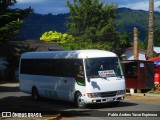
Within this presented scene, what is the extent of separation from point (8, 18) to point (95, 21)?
48956 millimetres

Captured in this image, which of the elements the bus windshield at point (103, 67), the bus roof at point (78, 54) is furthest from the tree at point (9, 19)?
the bus windshield at point (103, 67)

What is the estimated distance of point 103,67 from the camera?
818 inches

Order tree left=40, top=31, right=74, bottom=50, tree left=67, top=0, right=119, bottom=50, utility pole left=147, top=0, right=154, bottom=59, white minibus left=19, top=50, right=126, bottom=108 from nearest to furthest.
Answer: white minibus left=19, top=50, right=126, bottom=108, utility pole left=147, top=0, right=154, bottom=59, tree left=67, top=0, right=119, bottom=50, tree left=40, top=31, right=74, bottom=50

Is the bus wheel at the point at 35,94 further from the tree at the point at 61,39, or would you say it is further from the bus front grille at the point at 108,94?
the tree at the point at 61,39

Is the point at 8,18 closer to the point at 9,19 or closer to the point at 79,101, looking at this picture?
the point at 9,19

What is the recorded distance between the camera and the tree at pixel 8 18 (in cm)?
1746

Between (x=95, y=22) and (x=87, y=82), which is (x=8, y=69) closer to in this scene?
(x=95, y=22)

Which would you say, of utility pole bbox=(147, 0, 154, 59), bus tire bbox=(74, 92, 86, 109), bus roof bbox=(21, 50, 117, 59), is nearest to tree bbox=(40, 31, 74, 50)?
utility pole bbox=(147, 0, 154, 59)

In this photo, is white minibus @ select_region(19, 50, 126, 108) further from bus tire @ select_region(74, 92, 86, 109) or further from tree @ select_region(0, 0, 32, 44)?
tree @ select_region(0, 0, 32, 44)

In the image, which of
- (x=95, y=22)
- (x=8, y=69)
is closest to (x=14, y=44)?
(x=8, y=69)

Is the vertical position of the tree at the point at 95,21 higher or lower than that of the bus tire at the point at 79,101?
higher

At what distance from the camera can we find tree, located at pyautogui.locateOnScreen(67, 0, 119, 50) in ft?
218

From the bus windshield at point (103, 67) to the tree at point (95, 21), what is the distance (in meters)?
44.1

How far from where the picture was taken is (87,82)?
20281 millimetres
